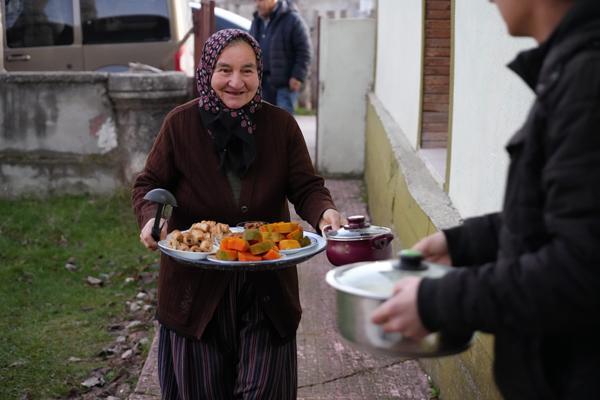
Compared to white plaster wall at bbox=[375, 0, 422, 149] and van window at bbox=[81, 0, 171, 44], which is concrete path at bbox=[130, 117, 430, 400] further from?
van window at bbox=[81, 0, 171, 44]

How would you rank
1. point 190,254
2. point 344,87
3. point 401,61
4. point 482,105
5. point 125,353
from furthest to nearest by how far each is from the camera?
point 344,87
point 401,61
point 125,353
point 482,105
point 190,254

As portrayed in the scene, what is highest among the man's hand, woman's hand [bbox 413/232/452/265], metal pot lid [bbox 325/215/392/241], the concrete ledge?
the concrete ledge

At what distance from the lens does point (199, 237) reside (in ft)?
10.9

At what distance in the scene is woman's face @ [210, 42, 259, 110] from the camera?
3.60m

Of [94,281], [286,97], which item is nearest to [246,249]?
[94,281]

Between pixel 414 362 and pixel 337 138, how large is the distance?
5501mm

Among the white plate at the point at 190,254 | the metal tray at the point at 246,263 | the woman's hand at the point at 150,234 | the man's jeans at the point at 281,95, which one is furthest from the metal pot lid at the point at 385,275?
the man's jeans at the point at 281,95

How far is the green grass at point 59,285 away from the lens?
5410 millimetres

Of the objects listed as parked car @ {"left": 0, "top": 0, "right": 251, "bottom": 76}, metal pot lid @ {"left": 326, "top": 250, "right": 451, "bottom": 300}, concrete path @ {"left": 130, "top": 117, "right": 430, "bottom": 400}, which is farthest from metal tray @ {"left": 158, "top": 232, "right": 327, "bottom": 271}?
parked car @ {"left": 0, "top": 0, "right": 251, "bottom": 76}

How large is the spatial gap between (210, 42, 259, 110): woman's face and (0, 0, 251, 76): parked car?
7037 millimetres

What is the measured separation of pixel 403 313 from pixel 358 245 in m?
1.05

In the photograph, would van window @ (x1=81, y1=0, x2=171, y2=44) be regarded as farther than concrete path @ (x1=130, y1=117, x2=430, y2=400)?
Yes

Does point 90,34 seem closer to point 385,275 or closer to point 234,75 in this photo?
point 234,75

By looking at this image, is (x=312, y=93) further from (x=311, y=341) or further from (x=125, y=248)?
(x=311, y=341)
